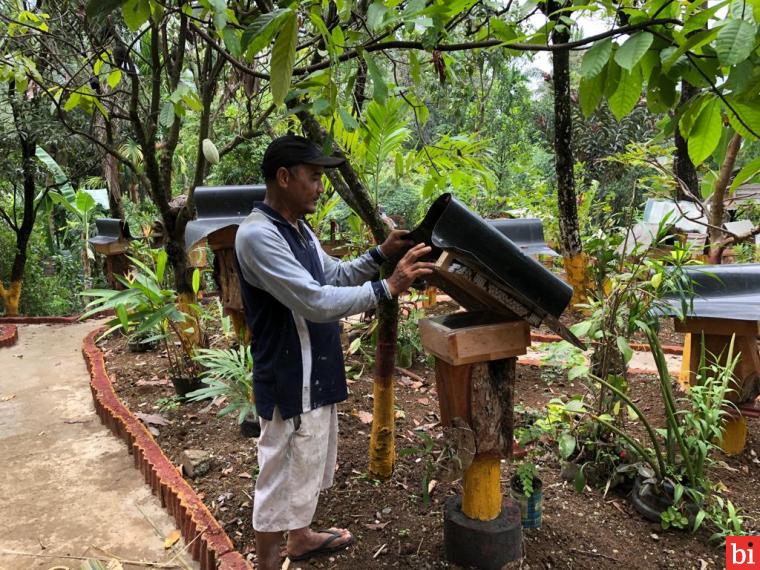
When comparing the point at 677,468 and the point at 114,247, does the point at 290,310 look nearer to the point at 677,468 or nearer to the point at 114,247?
the point at 677,468

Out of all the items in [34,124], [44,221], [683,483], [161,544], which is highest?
[34,124]

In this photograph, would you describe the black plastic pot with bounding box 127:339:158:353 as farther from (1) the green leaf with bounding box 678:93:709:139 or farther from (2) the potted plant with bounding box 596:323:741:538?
(1) the green leaf with bounding box 678:93:709:139

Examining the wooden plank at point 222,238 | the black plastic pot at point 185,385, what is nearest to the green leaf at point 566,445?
the wooden plank at point 222,238

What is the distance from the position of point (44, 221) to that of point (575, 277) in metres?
9.16

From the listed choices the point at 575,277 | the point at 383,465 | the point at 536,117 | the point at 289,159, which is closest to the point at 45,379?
the point at 383,465

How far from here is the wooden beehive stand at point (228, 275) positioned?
3.61 metres

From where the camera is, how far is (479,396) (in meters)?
1.96

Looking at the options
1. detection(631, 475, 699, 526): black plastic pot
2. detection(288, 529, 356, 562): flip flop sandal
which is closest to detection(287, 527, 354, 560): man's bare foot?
detection(288, 529, 356, 562): flip flop sandal

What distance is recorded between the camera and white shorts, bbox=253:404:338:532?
2.04 meters

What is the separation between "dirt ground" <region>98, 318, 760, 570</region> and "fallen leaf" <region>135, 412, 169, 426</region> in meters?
0.08

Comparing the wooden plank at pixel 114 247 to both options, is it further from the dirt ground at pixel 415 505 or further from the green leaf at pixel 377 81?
the green leaf at pixel 377 81

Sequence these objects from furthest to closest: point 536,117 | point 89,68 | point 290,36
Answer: point 536,117 → point 89,68 → point 290,36

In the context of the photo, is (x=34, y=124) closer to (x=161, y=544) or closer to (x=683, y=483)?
(x=161, y=544)

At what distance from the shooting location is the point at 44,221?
1004cm
